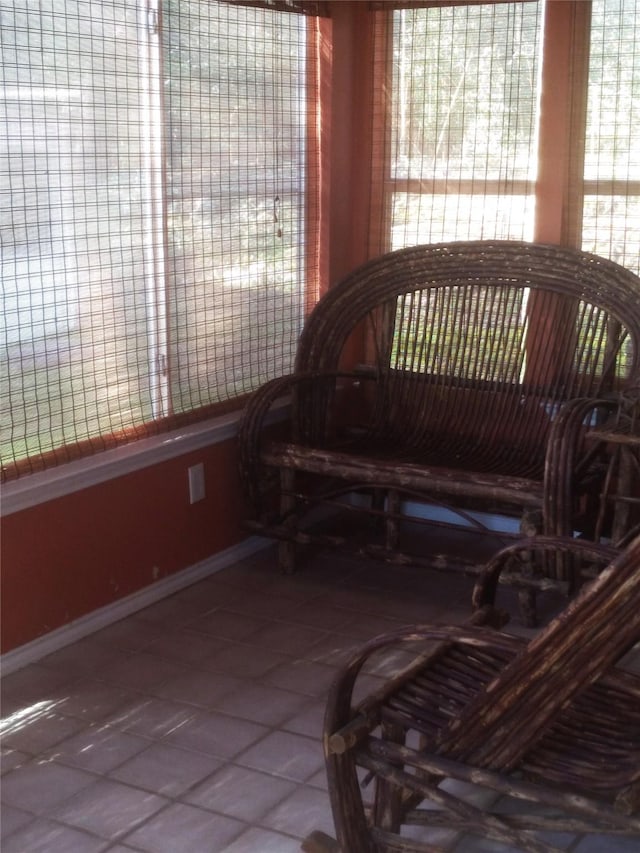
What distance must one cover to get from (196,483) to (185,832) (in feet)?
5.01

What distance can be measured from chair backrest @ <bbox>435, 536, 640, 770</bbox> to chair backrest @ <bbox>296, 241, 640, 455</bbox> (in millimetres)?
1942

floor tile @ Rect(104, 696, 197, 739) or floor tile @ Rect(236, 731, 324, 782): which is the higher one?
floor tile @ Rect(104, 696, 197, 739)

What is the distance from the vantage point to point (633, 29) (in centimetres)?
370

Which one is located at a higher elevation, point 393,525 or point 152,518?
point 152,518

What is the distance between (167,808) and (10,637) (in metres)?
0.85

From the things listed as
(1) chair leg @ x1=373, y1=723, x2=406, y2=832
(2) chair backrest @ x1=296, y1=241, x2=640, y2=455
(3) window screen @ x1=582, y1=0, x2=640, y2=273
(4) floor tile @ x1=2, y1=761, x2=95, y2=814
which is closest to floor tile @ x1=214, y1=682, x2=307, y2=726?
(4) floor tile @ x1=2, y1=761, x2=95, y2=814

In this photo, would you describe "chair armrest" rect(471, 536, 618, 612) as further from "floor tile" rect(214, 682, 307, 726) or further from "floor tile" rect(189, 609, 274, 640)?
"floor tile" rect(189, 609, 274, 640)

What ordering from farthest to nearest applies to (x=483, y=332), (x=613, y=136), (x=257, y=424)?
(x=483, y=332)
(x=613, y=136)
(x=257, y=424)

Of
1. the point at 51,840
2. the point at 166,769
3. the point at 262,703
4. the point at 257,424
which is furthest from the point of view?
the point at 257,424

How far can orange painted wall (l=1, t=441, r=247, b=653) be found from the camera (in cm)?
307

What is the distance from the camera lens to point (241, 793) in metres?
2.51

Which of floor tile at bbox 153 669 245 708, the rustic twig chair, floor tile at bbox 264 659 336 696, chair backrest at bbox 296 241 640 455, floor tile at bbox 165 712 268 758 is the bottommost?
floor tile at bbox 165 712 268 758

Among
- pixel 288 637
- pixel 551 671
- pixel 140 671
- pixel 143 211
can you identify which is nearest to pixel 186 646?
pixel 140 671

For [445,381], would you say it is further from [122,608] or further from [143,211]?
[122,608]
